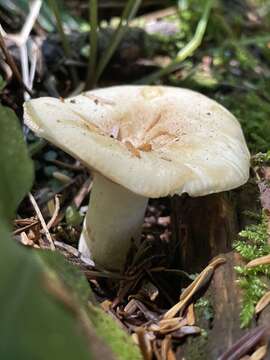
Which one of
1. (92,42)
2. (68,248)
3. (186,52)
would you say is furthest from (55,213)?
(186,52)

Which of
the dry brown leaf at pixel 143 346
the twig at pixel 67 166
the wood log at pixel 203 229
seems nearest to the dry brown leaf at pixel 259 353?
the dry brown leaf at pixel 143 346

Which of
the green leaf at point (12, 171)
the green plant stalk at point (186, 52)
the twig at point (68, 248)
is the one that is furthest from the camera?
the green plant stalk at point (186, 52)

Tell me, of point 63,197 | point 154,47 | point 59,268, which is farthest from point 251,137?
point 59,268

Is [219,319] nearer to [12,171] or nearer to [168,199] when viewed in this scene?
[12,171]

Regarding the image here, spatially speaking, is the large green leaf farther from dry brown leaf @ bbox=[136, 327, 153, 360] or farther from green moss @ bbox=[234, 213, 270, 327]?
green moss @ bbox=[234, 213, 270, 327]

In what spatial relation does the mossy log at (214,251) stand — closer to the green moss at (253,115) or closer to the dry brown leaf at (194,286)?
the dry brown leaf at (194,286)

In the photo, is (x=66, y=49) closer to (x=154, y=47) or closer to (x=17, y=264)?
(x=154, y=47)

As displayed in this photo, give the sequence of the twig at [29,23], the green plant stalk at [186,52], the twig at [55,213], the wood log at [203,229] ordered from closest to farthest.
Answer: the wood log at [203,229]
the twig at [55,213]
the twig at [29,23]
the green plant stalk at [186,52]
